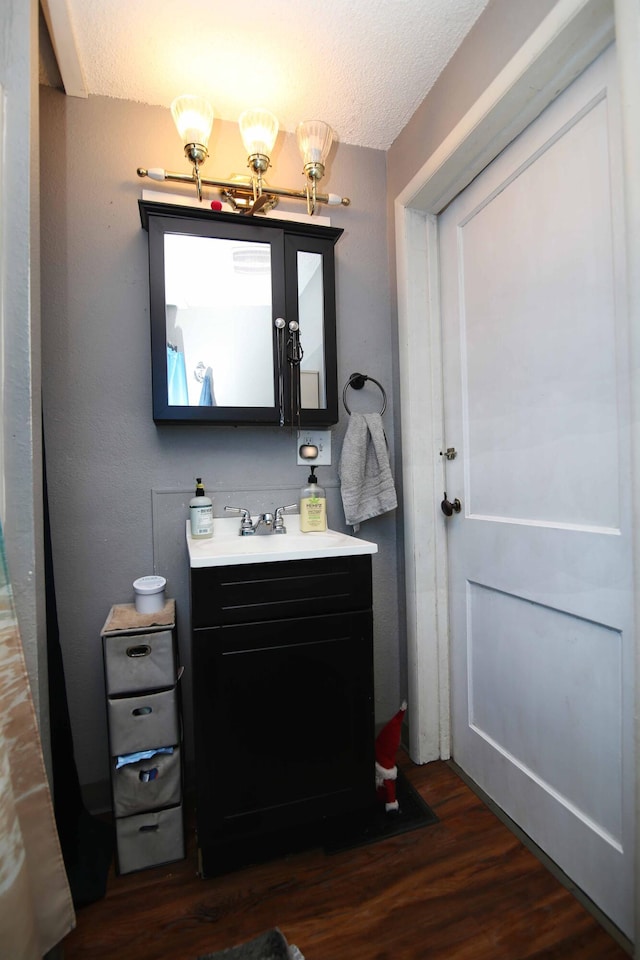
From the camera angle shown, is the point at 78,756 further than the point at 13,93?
Yes

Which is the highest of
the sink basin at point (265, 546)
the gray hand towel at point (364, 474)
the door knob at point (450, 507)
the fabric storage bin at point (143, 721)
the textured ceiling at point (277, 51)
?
the textured ceiling at point (277, 51)

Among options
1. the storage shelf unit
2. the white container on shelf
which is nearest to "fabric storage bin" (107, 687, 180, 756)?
the storage shelf unit

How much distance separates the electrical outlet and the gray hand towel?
68mm

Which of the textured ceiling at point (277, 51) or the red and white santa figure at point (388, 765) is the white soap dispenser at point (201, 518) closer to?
the red and white santa figure at point (388, 765)

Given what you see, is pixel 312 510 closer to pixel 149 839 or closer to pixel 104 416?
pixel 104 416

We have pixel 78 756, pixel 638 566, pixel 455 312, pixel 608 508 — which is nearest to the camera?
pixel 638 566

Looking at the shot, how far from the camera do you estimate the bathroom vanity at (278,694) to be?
1116 millimetres

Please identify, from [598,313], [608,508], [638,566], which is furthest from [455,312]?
[638,566]

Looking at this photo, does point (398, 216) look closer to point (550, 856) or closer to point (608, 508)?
point (608, 508)

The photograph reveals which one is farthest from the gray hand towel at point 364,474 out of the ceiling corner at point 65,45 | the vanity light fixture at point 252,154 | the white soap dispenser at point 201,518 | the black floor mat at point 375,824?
the ceiling corner at point 65,45

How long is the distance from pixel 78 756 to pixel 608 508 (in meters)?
1.72

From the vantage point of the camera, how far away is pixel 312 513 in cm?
149

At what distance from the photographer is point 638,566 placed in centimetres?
83

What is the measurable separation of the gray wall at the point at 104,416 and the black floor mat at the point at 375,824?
658 mm
